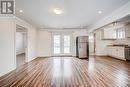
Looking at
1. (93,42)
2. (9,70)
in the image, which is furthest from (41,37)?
(9,70)

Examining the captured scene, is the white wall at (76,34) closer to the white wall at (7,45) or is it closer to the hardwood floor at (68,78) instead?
the hardwood floor at (68,78)

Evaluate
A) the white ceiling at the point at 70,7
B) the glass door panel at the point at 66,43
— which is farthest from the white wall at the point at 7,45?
the glass door panel at the point at 66,43

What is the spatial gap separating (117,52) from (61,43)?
459 centimetres

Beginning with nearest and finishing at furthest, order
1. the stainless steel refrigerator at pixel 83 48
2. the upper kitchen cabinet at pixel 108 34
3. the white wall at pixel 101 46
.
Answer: the stainless steel refrigerator at pixel 83 48, the upper kitchen cabinet at pixel 108 34, the white wall at pixel 101 46

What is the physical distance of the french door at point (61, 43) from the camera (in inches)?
428

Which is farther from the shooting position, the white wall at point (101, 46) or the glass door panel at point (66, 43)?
the white wall at point (101, 46)

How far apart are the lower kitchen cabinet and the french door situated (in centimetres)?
351

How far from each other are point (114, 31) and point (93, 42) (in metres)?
2.07

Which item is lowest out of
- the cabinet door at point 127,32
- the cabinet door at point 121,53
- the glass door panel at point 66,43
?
the cabinet door at point 121,53

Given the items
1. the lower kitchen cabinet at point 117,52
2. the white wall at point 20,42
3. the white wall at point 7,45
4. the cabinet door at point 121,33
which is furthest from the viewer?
the white wall at point 20,42

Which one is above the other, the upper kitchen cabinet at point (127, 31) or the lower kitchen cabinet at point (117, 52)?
the upper kitchen cabinet at point (127, 31)

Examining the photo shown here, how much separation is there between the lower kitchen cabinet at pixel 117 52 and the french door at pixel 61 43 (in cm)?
351

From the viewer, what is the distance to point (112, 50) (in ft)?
33.2

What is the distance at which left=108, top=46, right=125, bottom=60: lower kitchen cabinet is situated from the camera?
8476mm
